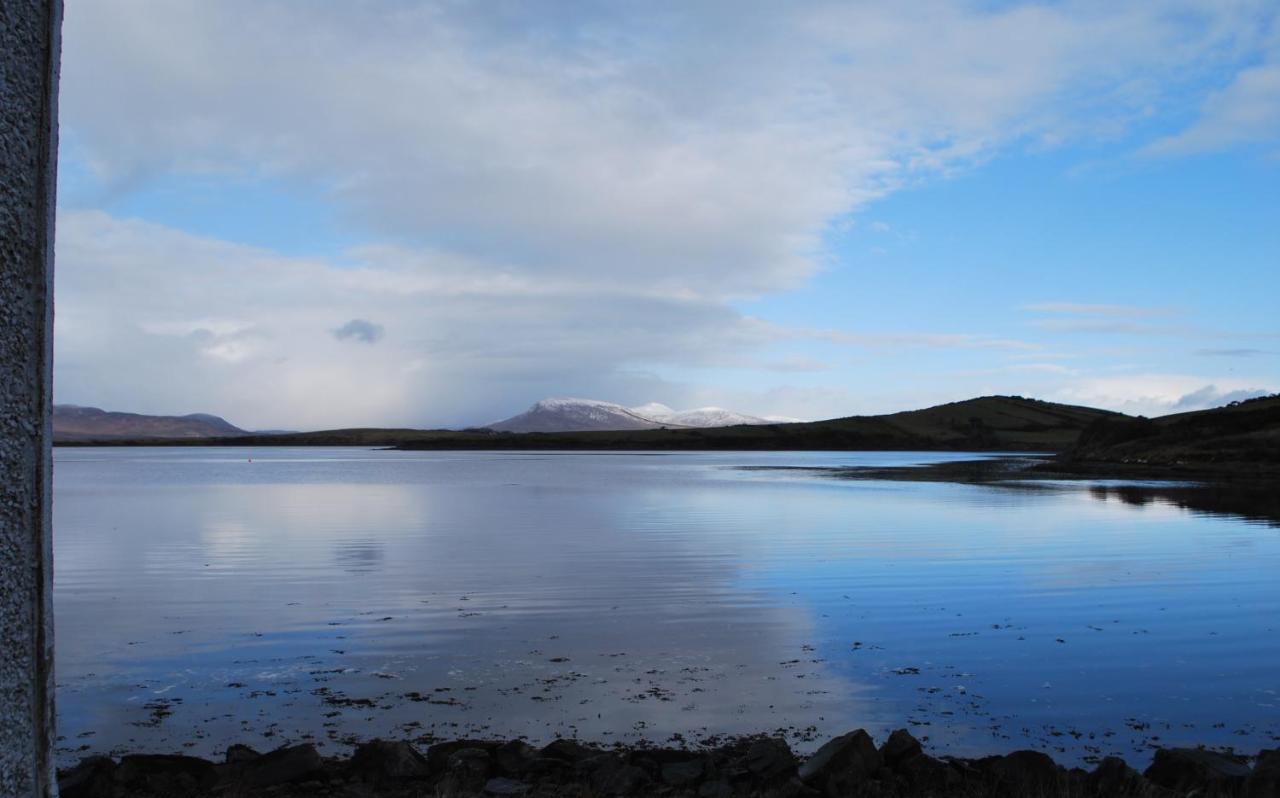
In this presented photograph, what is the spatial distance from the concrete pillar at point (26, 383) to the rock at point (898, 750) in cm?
694

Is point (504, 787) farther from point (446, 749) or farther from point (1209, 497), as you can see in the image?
point (1209, 497)

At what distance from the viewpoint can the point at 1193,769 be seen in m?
7.72

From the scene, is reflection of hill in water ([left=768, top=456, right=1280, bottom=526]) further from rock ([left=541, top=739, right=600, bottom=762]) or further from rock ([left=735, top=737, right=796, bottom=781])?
rock ([left=541, top=739, right=600, bottom=762])

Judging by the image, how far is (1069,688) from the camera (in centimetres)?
1134

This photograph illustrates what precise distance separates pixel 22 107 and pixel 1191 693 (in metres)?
12.7

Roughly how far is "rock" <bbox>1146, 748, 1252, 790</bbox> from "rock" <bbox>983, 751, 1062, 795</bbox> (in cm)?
98

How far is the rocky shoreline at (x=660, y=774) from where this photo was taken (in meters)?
7.52

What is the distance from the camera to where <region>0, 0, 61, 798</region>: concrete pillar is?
276 cm

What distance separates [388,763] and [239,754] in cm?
145

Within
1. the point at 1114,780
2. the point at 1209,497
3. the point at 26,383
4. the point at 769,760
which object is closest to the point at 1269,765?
the point at 1114,780

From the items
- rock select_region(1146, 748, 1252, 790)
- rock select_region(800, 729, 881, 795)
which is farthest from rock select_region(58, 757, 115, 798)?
rock select_region(1146, 748, 1252, 790)

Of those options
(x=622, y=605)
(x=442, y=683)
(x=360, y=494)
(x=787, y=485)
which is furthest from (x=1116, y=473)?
(x=442, y=683)

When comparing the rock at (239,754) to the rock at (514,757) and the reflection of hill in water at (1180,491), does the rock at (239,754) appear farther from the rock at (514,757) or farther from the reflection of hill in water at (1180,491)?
the reflection of hill in water at (1180,491)

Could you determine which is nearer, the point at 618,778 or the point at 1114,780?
the point at 1114,780
